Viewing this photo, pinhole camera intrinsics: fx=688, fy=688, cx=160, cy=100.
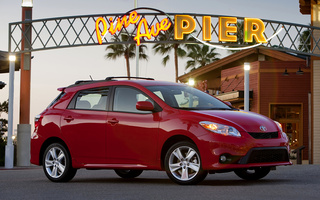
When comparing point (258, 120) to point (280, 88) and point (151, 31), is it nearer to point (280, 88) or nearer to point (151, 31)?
point (151, 31)

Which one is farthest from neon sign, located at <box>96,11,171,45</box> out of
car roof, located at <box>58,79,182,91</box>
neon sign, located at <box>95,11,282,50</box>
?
car roof, located at <box>58,79,182,91</box>

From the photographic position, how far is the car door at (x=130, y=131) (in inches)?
450

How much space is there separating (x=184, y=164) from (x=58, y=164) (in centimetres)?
291

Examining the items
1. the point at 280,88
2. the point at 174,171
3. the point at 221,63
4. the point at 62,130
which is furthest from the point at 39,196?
the point at 221,63

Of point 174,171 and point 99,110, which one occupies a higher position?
point 99,110

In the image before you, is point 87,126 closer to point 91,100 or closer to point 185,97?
point 91,100

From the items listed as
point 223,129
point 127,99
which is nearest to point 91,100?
point 127,99

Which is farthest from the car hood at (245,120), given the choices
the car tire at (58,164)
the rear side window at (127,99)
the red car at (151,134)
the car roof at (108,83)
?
the car tire at (58,164)

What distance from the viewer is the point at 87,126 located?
12414mm

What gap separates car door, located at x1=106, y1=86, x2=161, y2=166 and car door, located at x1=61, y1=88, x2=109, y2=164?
22 cm

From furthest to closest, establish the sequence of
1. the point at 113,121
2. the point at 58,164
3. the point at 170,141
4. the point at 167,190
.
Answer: the point at 58,164
the point at 113,121
the point at 170,141
the point at 167,190

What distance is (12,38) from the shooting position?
89.8 ft

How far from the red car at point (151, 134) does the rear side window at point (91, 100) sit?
0.02m

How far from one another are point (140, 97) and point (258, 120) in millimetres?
2110
